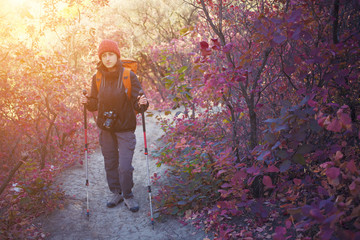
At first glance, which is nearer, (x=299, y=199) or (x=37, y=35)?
(x=299, y=199)

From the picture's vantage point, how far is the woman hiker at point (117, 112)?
169 inches

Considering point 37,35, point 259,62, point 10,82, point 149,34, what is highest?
point 149,34

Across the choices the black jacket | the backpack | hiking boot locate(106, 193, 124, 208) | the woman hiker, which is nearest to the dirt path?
hiking boot locate(106, 193, 124, 208)

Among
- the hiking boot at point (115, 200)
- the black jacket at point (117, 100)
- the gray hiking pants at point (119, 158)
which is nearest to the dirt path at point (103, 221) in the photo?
the hiking boot at point (115, 200)

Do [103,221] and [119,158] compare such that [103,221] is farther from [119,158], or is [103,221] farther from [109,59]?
[109,59]

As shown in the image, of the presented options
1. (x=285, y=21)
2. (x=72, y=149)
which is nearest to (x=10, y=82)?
(x=72, y=149)

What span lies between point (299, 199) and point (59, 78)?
466 centimetres

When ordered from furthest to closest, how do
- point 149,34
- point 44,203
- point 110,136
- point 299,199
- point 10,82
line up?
1. point 149,34
2. point 10,82
3. point 110,136
4. point 44,203
5. point 299,199

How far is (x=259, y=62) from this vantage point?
3.47 meters

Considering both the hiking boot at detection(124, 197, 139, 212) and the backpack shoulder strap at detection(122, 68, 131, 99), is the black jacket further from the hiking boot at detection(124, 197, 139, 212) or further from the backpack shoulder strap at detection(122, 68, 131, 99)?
the hiking boot at detection(124, 197, 139, 212)

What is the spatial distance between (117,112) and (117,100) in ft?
0.62

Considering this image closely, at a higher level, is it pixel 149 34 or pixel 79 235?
pixel 149 34

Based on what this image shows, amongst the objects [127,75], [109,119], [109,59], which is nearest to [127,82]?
[127,75]

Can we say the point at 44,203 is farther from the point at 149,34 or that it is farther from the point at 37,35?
the point at 149,34
